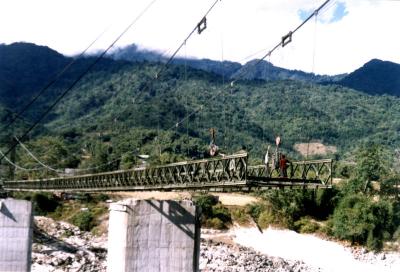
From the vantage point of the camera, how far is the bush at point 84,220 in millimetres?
59559

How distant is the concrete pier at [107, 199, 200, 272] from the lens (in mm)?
17078

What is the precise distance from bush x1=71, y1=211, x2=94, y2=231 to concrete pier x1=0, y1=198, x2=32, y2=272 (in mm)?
34332

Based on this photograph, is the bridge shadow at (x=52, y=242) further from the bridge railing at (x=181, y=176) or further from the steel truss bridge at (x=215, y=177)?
the steel truss bridge at (x=215, y=177)

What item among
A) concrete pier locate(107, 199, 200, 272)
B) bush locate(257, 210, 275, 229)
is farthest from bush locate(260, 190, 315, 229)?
concrete pier locate(107, 199, 200, 272)

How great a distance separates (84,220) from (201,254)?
1632cm

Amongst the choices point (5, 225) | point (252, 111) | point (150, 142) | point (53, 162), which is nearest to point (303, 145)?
point (252, 111)

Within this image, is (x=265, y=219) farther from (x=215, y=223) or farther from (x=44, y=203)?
(x=44, y=203)

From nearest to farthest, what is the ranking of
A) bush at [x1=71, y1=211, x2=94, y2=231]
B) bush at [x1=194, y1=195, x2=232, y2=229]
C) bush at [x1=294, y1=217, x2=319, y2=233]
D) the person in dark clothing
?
the person in dark clothing → bush at [x1=71, y1=211, x2=94, y2=231] → bush at [x1=294, y1=217, x2=319, y2=233] → bush at [x1=194, y1=195, x2=232, y2=229]

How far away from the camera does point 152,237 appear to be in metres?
17.4

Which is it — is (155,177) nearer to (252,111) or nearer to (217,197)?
(217,197)

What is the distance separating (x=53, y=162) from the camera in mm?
93000

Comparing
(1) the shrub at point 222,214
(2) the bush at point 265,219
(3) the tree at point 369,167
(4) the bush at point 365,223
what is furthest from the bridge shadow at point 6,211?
(3) the tree at point 369,167

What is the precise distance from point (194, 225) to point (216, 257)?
1283 inches

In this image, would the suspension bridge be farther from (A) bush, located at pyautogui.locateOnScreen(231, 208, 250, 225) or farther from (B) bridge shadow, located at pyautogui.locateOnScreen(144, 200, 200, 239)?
(A) bush, located at pyautogui.locateOnScreen(231, 208, 250, 225)
